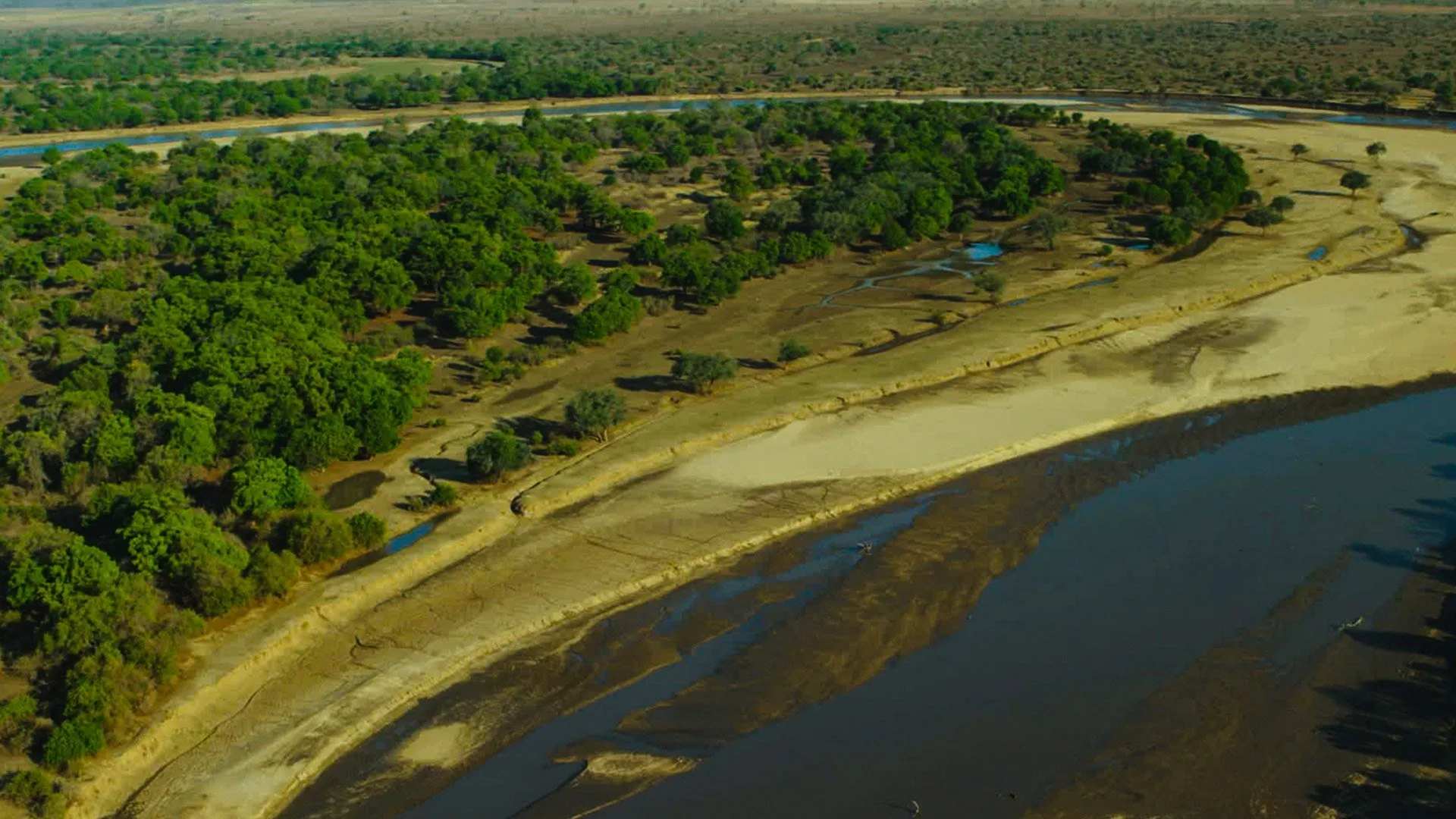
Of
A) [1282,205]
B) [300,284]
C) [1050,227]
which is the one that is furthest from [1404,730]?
[1282,205]

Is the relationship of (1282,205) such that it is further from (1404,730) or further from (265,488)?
(265,488)

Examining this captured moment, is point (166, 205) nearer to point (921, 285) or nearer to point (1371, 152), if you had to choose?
point (921, 285)

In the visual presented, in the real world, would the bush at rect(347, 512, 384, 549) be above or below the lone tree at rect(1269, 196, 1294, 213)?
below

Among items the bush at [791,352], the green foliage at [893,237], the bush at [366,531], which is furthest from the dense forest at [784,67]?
the bush at [366,531]

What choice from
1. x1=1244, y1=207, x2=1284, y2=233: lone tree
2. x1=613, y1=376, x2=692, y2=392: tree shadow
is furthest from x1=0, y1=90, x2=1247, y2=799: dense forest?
x1=613, y1=376, x2=692, y2=392: tree shadow

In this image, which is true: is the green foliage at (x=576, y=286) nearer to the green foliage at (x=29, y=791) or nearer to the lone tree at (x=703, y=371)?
the lone tree at (x=703, y=371)

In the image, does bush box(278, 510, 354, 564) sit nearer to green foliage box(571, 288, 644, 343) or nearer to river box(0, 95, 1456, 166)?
green foliage box(571, 288, 644, 343)
